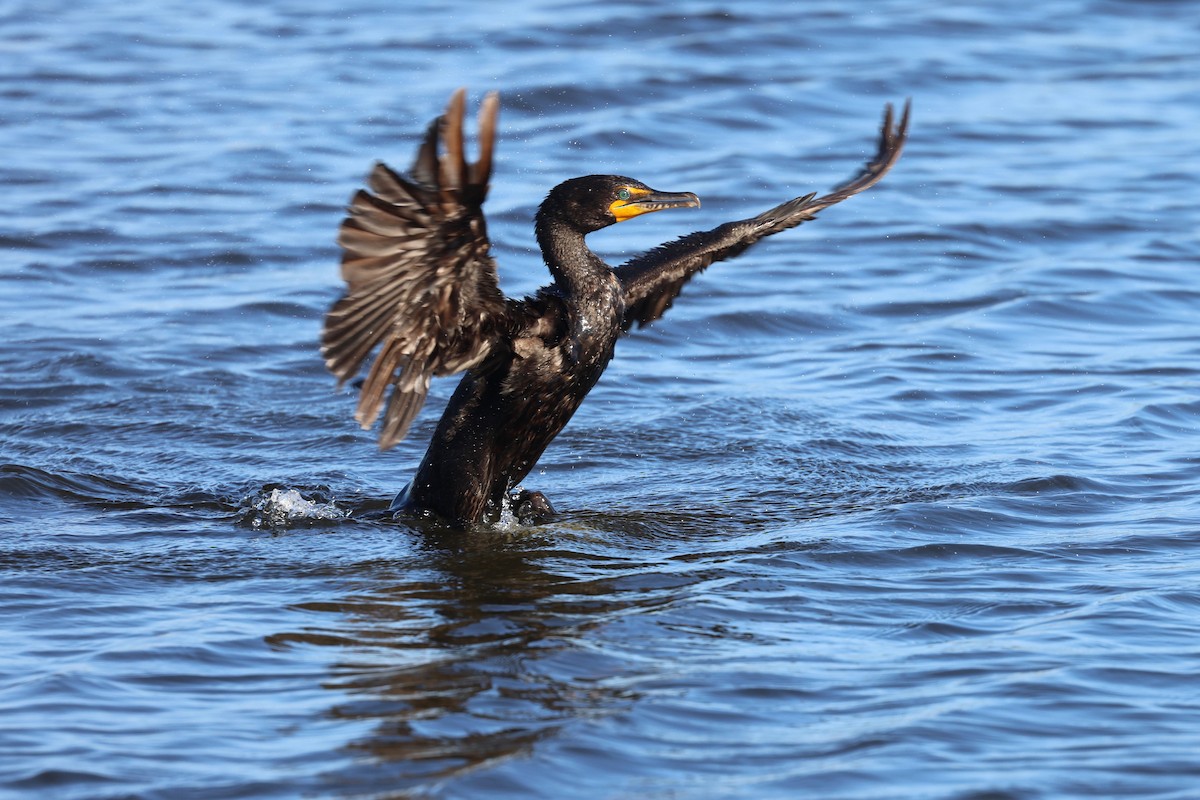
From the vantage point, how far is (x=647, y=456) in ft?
25.9

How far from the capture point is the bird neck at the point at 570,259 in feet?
21.0

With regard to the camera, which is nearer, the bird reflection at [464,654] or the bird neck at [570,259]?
the bird reflection at [464,654]

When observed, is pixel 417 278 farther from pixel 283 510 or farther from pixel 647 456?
pixel 647 456

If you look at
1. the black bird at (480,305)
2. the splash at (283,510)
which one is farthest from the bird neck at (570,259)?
the splash at (283,510)

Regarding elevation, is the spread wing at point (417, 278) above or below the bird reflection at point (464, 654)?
above

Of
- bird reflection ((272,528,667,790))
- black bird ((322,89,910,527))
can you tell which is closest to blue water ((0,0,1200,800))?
→ bird reflection ((272,528,667,790))

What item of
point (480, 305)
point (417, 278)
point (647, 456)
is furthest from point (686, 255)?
point (417, 278)

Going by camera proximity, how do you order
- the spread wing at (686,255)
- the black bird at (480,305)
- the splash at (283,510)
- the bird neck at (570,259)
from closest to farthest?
the black bird at (480,305) < the bird neck at (570,259) < the splash at (283,510) < the spread wing at (686,255)

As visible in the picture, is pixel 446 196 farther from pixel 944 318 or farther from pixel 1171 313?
pixel 1171 313

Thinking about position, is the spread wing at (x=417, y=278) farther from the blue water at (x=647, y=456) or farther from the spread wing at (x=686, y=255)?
the spread wing at (x=686, y=255)

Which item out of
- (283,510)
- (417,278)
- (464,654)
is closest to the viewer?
(464,654)

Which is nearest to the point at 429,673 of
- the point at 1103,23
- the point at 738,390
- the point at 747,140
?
the point at 738,390

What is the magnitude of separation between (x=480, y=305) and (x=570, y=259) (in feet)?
2.40

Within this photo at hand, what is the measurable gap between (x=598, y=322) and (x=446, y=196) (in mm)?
1345
